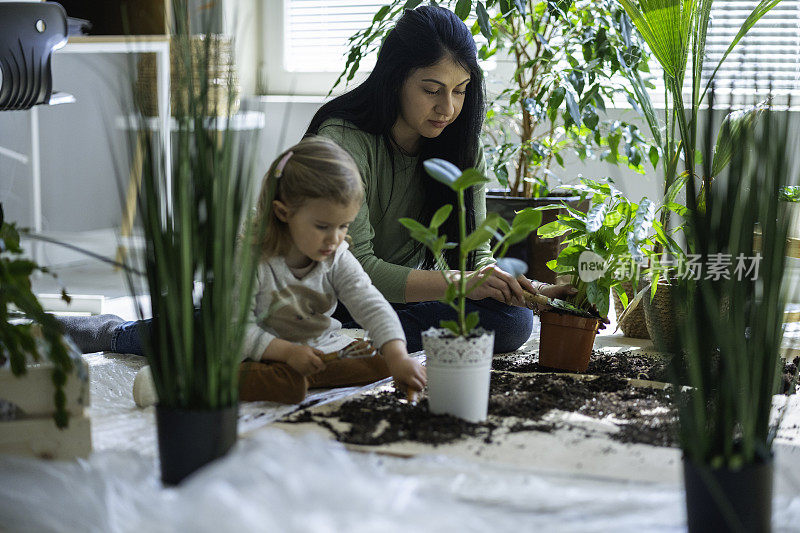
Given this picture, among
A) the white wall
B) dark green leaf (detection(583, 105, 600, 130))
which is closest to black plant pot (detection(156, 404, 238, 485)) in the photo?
dark green leaf (detection(583, 105, 600, 130))

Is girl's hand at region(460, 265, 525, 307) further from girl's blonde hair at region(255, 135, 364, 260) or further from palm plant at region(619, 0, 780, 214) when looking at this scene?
palm plant at region(619, 0, 780, 214)

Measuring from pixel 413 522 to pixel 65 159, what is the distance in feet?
13.6

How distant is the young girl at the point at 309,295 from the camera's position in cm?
156

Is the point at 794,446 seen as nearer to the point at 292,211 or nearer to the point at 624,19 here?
the point at 292,211

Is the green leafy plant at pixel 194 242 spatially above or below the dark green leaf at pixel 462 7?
below

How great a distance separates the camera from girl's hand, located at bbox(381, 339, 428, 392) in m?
1.51

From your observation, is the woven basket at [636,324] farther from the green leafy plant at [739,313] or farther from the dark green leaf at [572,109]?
the green leafy plant at [739,313]

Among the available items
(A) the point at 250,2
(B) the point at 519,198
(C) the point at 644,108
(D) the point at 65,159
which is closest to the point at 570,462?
(C) the point at 644,108

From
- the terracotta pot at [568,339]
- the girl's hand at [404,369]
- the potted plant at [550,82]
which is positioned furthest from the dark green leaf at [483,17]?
the girl's hand at [404,369]

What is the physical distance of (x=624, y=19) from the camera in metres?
2.35

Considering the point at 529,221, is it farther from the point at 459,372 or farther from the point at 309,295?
the point at 309,295

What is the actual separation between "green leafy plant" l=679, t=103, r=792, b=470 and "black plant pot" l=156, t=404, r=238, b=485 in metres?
0.58

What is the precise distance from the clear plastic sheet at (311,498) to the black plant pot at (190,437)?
1.2 inches

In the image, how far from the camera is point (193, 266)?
1.07 meters
